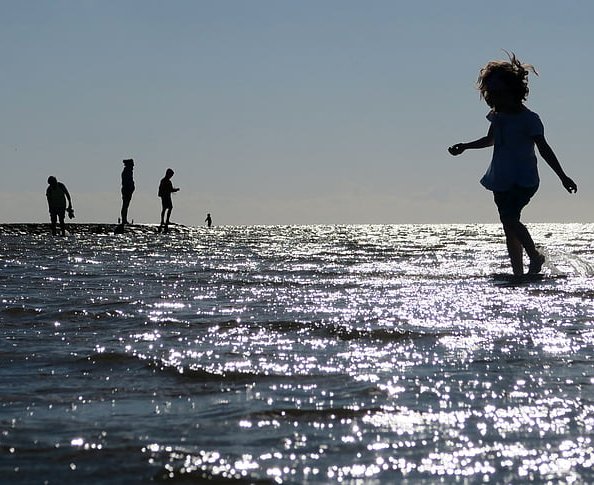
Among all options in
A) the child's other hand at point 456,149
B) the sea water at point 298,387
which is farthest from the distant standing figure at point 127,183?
the sea water at point 298,387

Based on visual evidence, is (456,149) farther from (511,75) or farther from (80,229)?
(80,229)

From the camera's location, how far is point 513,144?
25.3 feet

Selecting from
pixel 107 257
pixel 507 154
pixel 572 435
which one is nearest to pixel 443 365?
pixel 572 435

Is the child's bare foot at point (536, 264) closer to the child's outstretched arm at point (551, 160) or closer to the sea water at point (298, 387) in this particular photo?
the child's outstretched arm at point (551, 160)

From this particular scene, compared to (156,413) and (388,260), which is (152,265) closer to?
(388,260)

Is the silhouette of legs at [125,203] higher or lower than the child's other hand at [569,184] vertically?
higher

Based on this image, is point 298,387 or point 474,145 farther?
point 474,145

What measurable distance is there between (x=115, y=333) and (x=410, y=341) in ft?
3.91

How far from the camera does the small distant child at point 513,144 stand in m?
7.63

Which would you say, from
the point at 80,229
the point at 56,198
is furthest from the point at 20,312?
the point at 80,229

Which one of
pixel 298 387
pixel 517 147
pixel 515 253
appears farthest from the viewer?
pixel 517 147

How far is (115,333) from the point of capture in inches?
156

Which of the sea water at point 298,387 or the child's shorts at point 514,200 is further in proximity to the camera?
the child's shorts at point 514,200

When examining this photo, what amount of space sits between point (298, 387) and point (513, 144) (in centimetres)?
537
